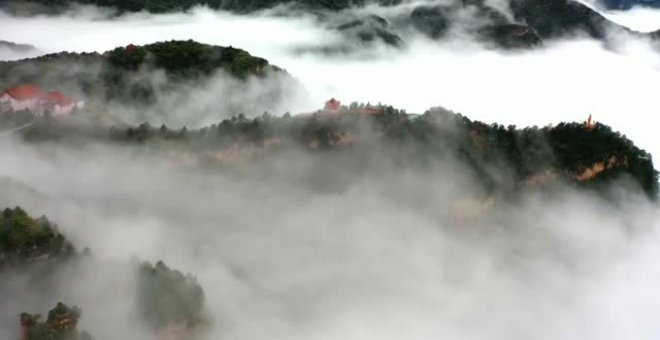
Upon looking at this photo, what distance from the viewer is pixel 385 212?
225 ft

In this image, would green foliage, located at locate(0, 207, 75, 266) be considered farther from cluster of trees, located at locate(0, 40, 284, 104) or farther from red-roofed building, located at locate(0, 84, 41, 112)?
cluster of trees, located at locate(0, 40, 284, 104)

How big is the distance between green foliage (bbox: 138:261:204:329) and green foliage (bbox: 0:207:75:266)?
499 centimetres

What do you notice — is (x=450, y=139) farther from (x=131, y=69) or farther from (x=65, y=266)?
(x=131, y=69)

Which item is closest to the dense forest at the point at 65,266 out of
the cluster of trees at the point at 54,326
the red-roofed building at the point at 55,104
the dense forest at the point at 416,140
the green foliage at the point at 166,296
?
the green foliage at the point at 166,296

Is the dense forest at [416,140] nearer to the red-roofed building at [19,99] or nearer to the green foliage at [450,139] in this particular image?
the green foliage at [450,139]

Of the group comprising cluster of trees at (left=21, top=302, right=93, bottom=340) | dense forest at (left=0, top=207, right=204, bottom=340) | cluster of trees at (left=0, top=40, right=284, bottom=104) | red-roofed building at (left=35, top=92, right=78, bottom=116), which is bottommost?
cluster of trees at (left=21, top=302, right=93, bottom=340)

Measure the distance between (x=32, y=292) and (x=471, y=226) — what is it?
129 feet

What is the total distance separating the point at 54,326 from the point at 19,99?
4492cm

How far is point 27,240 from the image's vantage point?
44.2m

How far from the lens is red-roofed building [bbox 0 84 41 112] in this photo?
76312mm

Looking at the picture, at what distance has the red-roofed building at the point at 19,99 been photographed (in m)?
76.3

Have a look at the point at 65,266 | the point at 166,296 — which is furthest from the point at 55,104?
the point at 166,296

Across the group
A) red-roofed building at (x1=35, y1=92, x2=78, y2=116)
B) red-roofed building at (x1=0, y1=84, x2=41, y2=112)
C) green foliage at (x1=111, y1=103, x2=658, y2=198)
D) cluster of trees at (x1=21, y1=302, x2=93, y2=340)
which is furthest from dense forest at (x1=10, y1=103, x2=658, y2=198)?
cluster of trees at (x1=21, y1=302, x2=93, y2=340)

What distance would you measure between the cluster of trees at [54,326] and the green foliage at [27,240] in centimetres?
512
